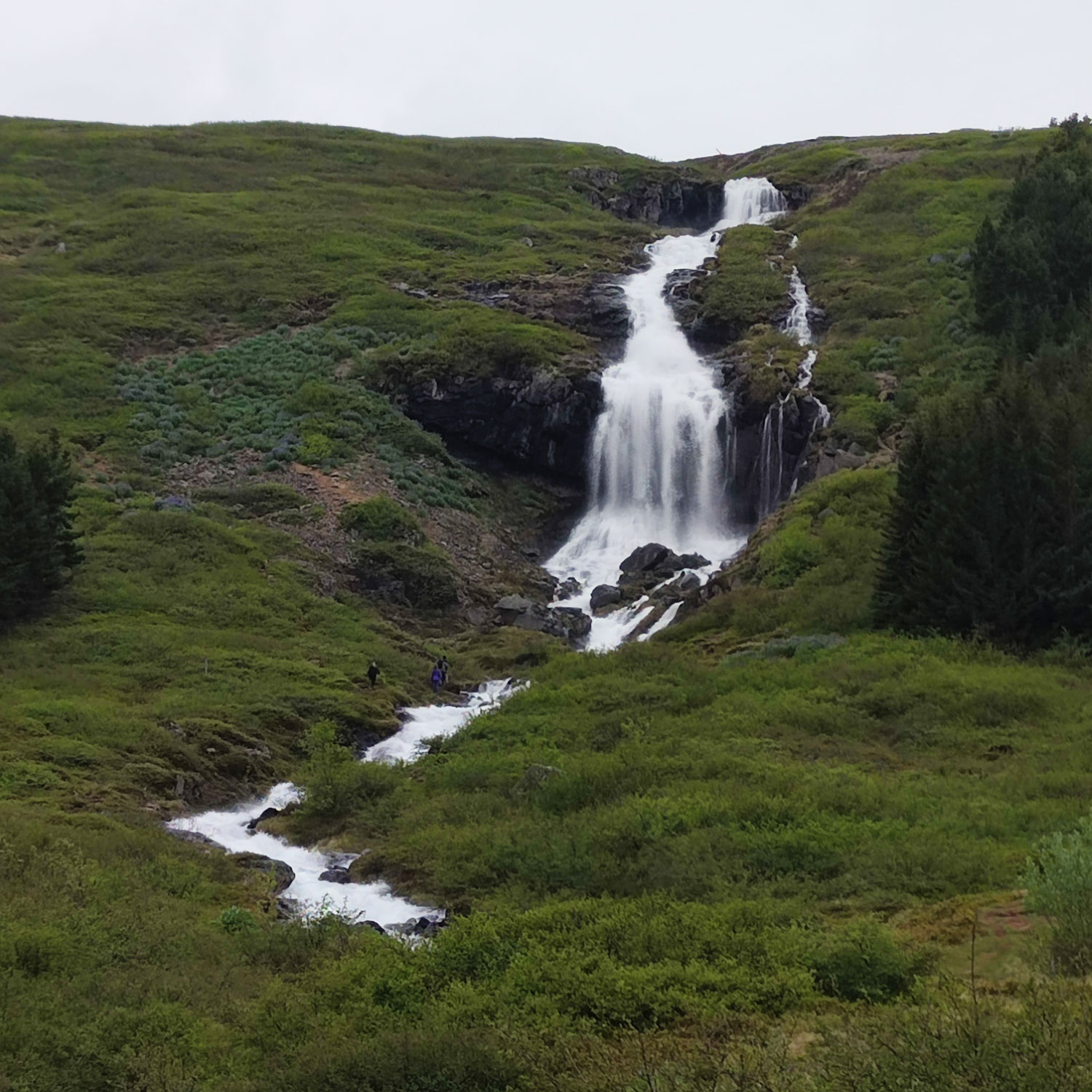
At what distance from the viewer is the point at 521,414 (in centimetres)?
4331

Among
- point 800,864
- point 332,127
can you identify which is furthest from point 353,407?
point 332,127

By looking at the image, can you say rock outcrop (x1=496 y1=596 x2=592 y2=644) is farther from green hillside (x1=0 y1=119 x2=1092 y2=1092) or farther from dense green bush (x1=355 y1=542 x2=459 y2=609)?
dense green bush (x1=355 y1=542 x2=459 y2=609)

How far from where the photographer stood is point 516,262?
187 ft

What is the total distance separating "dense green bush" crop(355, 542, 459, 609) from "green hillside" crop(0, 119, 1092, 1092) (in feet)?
0.49

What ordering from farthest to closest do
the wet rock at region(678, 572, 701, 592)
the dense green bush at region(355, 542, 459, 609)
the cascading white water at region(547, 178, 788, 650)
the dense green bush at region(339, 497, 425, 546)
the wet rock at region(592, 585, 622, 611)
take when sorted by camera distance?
the cascading white water at region(547, 178, 788, 650)
the dense green bush at region(339, 497, 425, 546)
the wet rock at region(592, 585, 622, 611)
the dense green bush at region(355, 542, 459, 609)
the wet rock at region(678, 572, 701, 592)

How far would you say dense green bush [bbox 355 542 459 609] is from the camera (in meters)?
34.1

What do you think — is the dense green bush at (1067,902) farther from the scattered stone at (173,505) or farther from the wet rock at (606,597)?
the scattered stone at (173,505)

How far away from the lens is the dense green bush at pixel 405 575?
34.1m

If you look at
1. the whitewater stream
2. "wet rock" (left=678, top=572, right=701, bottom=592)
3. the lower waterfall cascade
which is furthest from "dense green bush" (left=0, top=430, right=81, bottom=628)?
"wet rock" (left=678, top=572, right=701, bottom=592)

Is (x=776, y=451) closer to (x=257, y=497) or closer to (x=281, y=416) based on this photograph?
(x=257, y=497)

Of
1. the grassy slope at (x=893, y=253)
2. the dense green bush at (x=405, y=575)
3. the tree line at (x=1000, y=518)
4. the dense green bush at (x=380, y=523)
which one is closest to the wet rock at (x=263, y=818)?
the tree line at (x=1000, y=518)

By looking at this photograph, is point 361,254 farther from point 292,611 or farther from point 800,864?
point 800,864

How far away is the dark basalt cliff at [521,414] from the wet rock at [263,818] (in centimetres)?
2482

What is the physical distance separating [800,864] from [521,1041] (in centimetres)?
564
